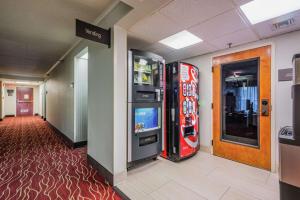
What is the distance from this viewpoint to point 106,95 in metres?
2.39

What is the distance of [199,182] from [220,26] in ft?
7.89

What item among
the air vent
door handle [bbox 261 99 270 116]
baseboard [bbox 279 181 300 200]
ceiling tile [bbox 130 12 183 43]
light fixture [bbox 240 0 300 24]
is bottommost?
baseboard [bbox 279 181 300 200]

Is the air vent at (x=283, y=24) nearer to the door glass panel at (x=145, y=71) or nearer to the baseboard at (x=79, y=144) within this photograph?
the door glass panel at (x=145, y=71)

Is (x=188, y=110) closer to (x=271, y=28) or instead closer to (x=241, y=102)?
(x=241, y=102)

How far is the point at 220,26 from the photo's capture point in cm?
220

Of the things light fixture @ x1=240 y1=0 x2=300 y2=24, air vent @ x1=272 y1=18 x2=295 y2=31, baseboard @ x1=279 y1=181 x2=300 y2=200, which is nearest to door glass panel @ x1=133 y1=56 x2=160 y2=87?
light fixture @ x1=240 y1=0 x2=300 y2=24

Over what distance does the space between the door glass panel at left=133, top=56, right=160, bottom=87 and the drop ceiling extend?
1.39ft

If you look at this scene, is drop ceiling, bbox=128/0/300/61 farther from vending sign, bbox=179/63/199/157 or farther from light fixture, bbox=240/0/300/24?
vending sign, bbox=179/63/199/157

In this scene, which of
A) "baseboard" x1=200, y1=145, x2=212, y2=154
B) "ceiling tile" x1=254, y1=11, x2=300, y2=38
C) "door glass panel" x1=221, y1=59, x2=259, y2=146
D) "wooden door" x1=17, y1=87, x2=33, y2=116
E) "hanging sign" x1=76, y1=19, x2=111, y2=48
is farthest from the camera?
"wooden door" x1=17, y1=87, x2=33, y2=116

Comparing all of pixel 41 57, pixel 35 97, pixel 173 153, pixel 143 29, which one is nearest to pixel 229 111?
pixel 173 153

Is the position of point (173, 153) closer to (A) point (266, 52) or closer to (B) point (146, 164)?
(B) point (146, 164)

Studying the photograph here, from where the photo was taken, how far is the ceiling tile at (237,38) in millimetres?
2422

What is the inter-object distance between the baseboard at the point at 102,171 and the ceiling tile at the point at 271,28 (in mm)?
3205

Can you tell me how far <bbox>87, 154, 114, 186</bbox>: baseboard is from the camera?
87.7 inches
